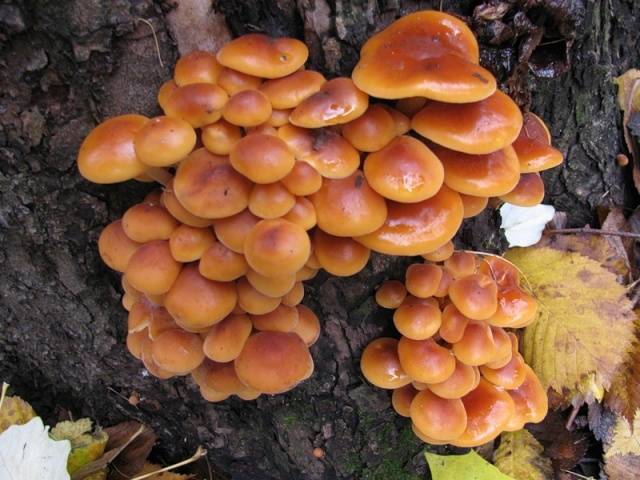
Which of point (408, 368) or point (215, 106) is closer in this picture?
point (215, 106)

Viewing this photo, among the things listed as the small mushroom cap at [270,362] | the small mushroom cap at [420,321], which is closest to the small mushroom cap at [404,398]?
the small mushroom cap at [420,321]

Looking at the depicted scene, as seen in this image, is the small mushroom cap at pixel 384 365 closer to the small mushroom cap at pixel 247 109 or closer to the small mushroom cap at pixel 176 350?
the small mushroom cap at pixel 176 350

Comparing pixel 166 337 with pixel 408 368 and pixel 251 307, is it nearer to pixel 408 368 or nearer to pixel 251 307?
pixel 251 307

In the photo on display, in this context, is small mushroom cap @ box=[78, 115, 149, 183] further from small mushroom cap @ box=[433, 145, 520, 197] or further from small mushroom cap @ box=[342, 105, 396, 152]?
small mushroom cap @ box=[433, 145, 520, 197]

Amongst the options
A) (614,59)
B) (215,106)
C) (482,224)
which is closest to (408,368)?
(482,224)

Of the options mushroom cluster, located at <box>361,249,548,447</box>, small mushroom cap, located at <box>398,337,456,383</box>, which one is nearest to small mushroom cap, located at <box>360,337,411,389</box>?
mushroom cluster, located at <box>361,249,548,447</box>

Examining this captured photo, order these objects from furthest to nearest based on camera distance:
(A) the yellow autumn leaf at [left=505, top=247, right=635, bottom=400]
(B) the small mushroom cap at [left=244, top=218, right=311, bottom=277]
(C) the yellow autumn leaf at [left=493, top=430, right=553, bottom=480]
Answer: (C) the yellow autumn leaf at [left=493, top=430, right=553, bottom=480]
(A) the yellow autumn leaf at [left=505, top=247, right=635, bottom=400]
(B) the small mushroom cap at [left=244, top=218, right=311, bottom=277]

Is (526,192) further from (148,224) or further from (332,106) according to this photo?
(148,224)
